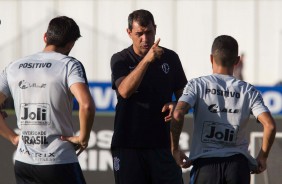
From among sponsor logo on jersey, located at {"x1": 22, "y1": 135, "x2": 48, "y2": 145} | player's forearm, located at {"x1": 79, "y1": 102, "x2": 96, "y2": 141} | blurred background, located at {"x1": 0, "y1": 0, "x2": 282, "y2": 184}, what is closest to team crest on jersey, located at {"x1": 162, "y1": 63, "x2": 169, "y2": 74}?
player's forearm, located at {"x1": 79, "y1": 102, "x2": 96, "y2": 141}

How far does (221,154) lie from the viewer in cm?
625

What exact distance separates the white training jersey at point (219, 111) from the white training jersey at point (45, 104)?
0.79 m

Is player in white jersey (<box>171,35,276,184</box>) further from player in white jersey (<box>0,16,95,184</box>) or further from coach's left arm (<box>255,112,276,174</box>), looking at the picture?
player in white jersey (<box>0,16,95,184</box>)

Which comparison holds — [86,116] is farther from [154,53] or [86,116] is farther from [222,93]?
[222,93]

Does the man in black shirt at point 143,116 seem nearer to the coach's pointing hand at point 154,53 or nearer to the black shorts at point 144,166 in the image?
the black shorts at point 144,166

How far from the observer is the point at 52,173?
6.05 meters

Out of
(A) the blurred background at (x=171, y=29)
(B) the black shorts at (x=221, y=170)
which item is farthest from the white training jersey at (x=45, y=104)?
(A) the blurred background at (x=171, y=29)

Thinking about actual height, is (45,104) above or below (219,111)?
above

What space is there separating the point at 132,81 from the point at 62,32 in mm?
869

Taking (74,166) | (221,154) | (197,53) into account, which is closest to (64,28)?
(74,166)

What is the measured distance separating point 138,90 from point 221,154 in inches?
42.3

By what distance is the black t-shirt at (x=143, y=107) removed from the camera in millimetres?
7051

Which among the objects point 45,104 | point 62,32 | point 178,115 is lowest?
point 178,115

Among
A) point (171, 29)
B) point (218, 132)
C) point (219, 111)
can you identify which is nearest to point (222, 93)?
point (219, 111)
